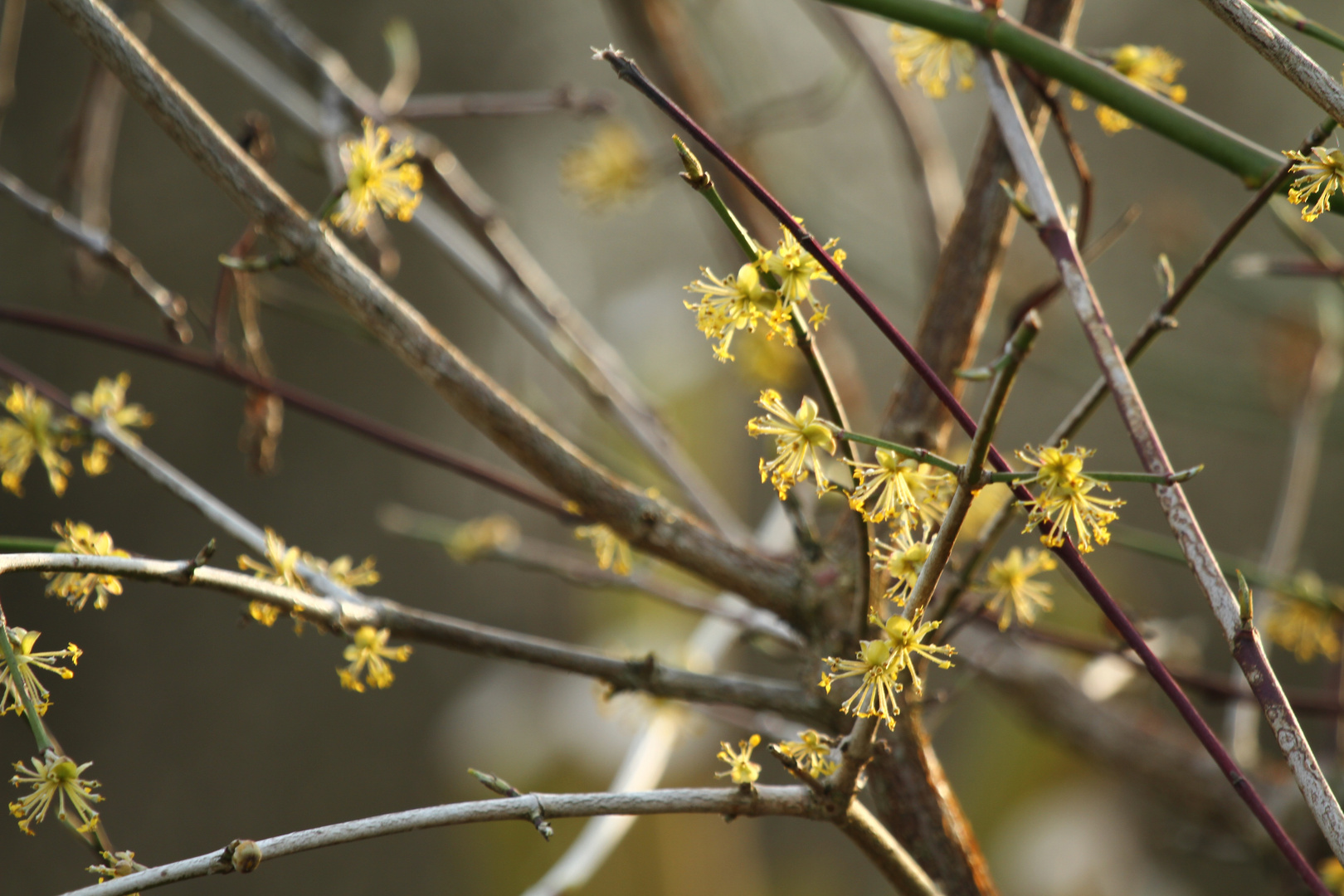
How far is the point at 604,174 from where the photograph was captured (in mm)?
739

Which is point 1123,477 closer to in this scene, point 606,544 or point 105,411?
point 606,544

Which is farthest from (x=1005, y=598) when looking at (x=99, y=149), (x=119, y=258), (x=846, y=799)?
(x=99, y=149)

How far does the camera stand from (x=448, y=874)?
1.56m

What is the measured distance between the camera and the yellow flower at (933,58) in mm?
380

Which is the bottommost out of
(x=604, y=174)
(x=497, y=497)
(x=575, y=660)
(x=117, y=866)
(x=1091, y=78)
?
(x=117, y=866)

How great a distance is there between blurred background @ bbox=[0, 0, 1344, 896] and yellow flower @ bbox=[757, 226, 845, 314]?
0.42 meters

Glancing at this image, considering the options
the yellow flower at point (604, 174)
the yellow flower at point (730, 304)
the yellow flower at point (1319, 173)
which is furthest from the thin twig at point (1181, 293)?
the yellow flower at point (604, 174)

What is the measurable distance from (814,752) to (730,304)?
0.15m

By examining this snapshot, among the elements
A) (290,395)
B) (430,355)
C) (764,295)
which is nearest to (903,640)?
(764,295)

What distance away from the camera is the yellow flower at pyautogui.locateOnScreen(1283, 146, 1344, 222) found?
0.85 feet

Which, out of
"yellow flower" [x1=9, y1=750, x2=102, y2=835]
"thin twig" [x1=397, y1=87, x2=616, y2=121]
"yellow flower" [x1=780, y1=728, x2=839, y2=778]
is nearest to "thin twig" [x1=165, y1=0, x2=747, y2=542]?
"thin twig" [x1=397, y1=87, x2=616, y2=121]

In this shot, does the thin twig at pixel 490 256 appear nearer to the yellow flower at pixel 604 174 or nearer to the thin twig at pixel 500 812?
the yellow flower at pixel 604 174

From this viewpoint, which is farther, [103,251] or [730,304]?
[103,251]

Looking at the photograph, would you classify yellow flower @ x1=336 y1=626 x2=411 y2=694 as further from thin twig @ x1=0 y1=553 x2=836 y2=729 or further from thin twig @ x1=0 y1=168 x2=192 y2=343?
thin twig @ x1=0 y1=168 x2=192 y2=343
